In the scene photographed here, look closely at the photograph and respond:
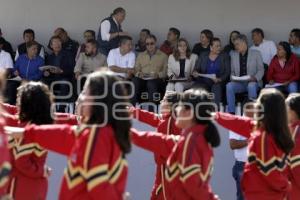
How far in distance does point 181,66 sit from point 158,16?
2306 mm

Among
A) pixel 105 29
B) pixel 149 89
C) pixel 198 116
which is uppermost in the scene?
pixel 105 29

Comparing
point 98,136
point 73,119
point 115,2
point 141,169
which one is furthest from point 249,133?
point 115,2

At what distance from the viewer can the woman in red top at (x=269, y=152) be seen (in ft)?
18.2

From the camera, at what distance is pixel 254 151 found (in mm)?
5668

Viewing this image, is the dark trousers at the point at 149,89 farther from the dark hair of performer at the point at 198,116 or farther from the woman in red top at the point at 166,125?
the dark hair of performer at the point at 198,116

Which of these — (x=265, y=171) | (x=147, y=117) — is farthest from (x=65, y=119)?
(x=265, y=171)

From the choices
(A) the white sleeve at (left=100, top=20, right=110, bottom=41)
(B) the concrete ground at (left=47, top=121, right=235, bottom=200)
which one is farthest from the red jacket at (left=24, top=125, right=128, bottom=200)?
(A) the white sleeve at (left=100, top=20, right=110, bottom=41)

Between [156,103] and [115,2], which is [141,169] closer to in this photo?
[156,103]

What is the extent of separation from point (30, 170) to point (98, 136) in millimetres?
1277

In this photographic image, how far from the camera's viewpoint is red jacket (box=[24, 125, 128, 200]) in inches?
171

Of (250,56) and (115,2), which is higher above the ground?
(115,2)

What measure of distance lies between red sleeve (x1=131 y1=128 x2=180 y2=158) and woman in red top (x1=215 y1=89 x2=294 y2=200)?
715 mm

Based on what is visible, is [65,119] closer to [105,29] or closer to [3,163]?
[3,163]

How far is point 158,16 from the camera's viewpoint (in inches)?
518
